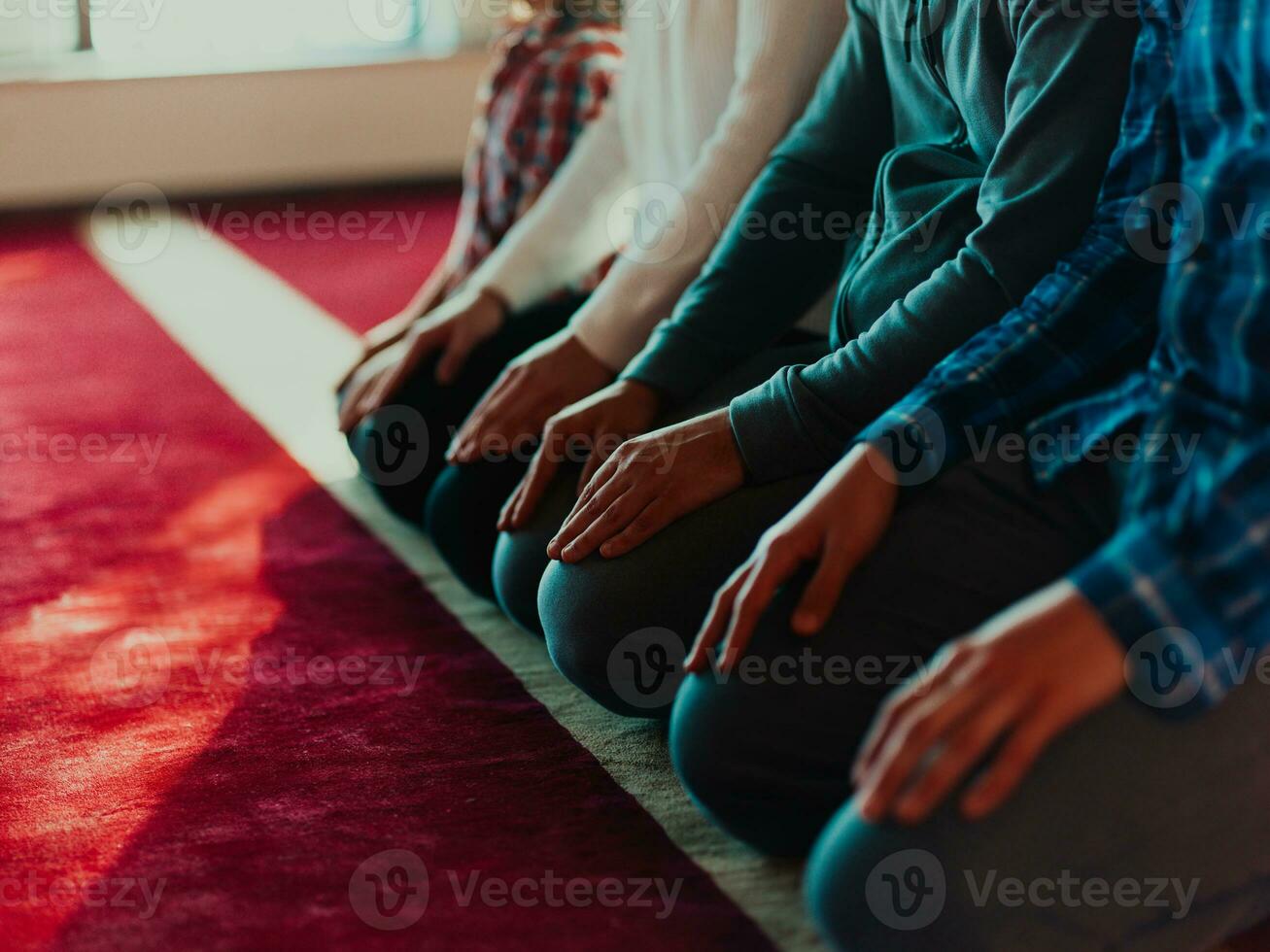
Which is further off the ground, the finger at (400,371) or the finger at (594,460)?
the finger at (594,460)

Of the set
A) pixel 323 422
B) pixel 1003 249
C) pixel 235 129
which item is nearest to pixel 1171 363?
pixel 1003 249

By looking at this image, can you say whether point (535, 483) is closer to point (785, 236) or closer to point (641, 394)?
point (641, 394)

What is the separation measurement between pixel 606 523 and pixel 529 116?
1015 millimetres

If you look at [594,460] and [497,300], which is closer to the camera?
[594,460]

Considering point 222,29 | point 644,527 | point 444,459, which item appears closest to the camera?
point 644,527

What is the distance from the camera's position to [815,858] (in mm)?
857

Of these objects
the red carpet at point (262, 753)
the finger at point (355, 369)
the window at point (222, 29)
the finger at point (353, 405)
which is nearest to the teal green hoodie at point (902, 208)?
the red carpet at point (262, 753)

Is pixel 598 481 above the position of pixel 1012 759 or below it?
below

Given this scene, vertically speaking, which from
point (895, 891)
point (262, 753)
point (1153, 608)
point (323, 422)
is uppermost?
point (1153, 608)

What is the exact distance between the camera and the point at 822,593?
91 cm

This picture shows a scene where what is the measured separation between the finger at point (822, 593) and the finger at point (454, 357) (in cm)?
82

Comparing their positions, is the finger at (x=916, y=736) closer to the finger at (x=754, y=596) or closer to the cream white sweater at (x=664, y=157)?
the finger at (x=754, y=596)

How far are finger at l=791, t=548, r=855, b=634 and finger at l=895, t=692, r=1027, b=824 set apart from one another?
21 cm

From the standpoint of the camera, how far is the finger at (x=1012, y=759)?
2.30 ft
